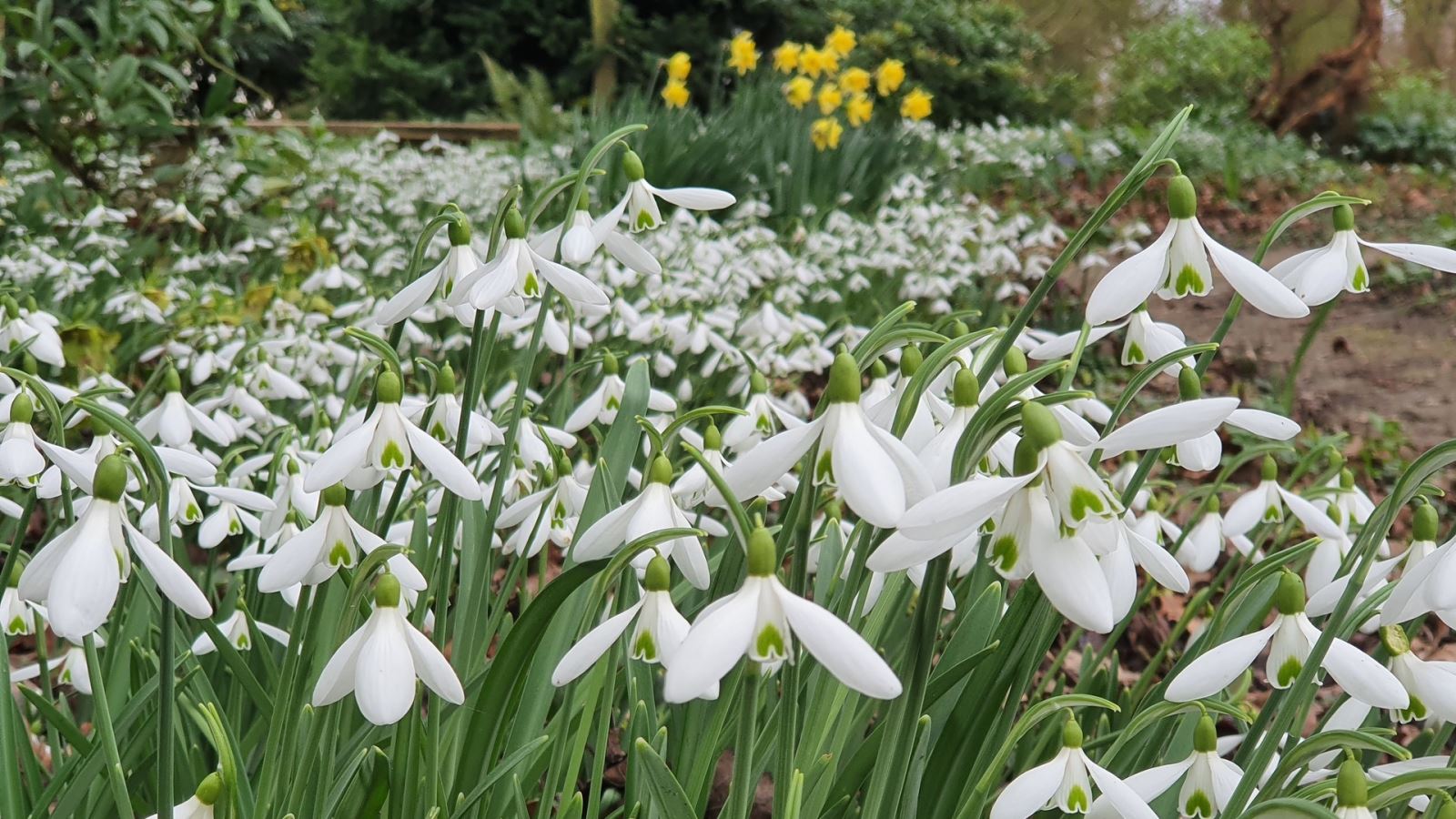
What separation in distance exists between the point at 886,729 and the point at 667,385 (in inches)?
81.7

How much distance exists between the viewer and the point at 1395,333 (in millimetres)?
4691

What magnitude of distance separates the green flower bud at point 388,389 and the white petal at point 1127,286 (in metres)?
0.51

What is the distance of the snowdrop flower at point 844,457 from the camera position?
64 cm

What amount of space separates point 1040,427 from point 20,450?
31.4 inches

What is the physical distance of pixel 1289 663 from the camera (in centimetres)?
91

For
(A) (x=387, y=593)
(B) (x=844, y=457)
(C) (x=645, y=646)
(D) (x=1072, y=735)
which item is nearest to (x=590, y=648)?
(C) (x=645, y=646)

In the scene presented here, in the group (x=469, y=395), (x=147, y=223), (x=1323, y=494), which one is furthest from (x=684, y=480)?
(x=147, y=223)

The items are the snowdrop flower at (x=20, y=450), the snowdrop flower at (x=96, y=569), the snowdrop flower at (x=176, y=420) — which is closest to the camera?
the snowdrop flower at (x=96, y=569)

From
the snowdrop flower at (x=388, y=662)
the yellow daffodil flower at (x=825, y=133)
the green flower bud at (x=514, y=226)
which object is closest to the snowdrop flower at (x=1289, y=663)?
the snowdrop flower at (x=388, y=662)

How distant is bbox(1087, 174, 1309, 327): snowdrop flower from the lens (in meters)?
0.80

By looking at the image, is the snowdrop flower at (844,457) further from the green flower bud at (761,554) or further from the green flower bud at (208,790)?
the green flower bud at (208,790)

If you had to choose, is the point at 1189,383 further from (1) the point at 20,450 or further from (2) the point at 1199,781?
→ (1) the point at 20,450

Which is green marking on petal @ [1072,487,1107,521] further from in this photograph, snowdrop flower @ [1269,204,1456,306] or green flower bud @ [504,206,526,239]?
green flower bud @ [504,206,526,239]

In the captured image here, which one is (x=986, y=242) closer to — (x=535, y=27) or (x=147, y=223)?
(x=147, y=223)
